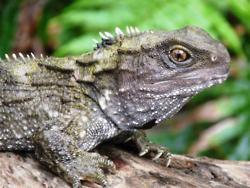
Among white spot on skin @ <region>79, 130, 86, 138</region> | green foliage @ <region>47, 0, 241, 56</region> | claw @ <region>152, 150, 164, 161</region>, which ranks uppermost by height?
green foliage @ <region>47, 0, 241, 56</region>

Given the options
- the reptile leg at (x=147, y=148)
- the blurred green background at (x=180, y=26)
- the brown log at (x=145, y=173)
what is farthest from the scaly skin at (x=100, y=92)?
the blurred green background at (x=180, y=26)

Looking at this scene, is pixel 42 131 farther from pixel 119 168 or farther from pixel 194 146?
pixel 194 146

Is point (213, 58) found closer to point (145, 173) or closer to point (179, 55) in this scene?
point (179, 55)

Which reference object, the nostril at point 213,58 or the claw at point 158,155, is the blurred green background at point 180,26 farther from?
the nostril at point 213,58

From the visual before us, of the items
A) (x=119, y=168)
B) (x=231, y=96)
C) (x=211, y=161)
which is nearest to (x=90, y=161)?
(x=119, y=168)

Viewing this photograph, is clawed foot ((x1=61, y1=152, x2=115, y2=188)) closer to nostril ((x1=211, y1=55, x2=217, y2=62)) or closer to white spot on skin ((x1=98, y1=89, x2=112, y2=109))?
white spot on skin ((x1=98, y1=89, x2=112, y2=109))

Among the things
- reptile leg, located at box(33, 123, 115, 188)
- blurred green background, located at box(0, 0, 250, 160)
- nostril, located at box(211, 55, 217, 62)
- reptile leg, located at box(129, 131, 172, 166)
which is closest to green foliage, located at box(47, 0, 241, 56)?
blurred green background, located at box(0, 0, 250, 160)
